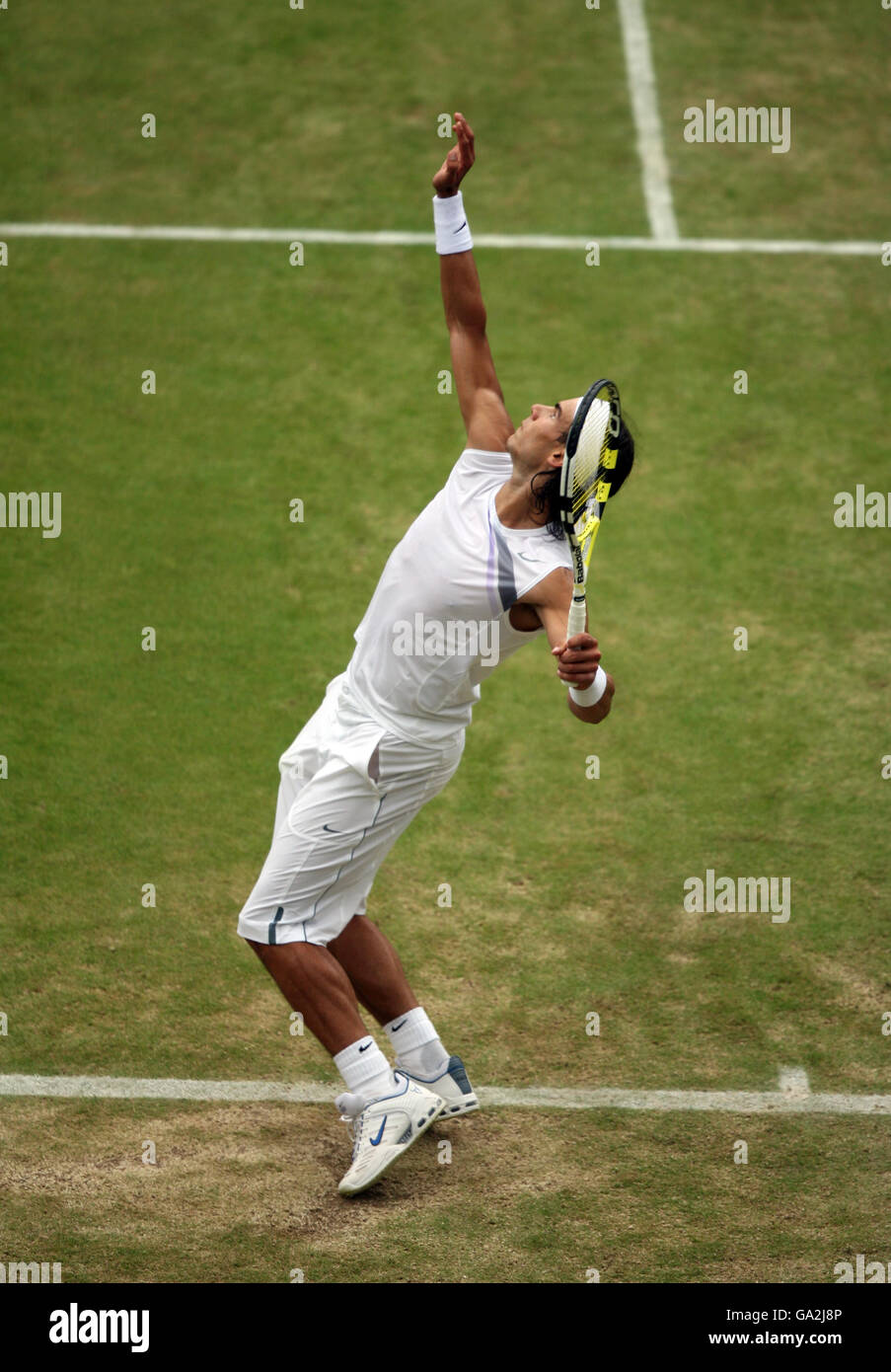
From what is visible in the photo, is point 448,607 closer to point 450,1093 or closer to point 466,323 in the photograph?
point 466,323

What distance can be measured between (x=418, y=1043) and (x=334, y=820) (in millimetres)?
913

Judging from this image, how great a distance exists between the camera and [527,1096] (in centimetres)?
580

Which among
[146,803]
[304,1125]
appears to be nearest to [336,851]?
[304,1125]

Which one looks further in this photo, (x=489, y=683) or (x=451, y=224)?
(x=489, y=683)

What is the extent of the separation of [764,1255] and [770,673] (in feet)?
11.7

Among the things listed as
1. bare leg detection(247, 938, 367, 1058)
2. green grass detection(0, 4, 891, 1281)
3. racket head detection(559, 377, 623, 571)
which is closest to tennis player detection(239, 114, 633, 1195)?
bare leg detection(247, 938, 367, 1058)

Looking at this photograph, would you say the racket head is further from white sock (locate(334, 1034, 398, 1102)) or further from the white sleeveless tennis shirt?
white sock (locate(334, 1034, 398, 1102))

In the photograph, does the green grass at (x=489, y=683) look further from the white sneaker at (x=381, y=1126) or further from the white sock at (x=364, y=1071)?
the white sock at (x=364, y=1071)

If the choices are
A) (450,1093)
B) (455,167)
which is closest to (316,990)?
(450,1093)

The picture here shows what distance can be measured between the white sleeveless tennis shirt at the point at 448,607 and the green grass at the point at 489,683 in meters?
1.51

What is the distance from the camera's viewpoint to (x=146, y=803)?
7.16m

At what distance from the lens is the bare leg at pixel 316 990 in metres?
5.23

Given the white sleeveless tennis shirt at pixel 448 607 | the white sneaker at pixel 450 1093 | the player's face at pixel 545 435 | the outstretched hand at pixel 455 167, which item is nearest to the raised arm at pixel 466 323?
the outstretched hand at pixel 455 167

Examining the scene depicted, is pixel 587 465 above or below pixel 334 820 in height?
above
